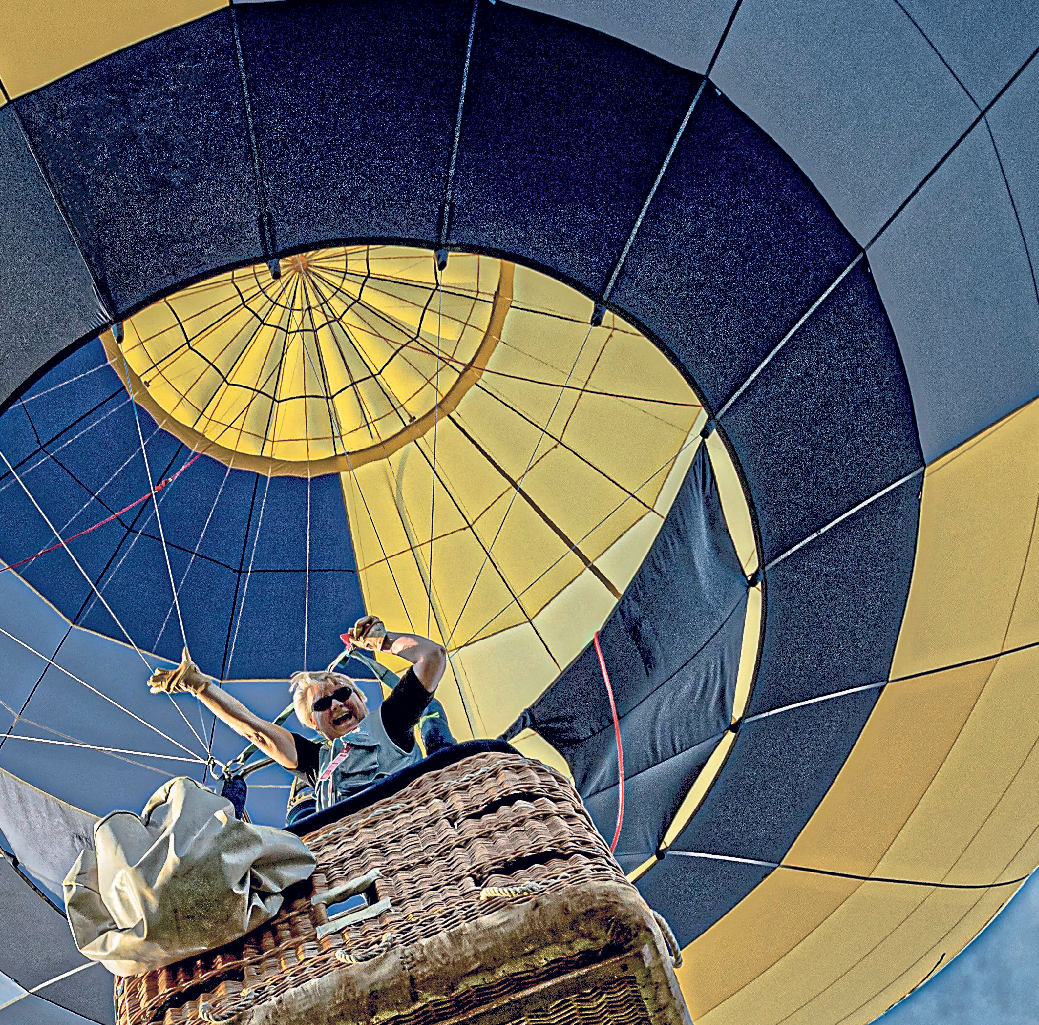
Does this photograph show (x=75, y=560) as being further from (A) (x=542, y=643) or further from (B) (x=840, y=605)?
(B) (x=840, y=605)

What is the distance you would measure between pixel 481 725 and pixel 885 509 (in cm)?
186

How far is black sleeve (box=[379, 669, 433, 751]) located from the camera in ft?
7.00

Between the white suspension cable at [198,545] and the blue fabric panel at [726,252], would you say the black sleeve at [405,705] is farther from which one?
the white suspension cable at [198,545]

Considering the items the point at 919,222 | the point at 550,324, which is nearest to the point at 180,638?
the point at 550,324

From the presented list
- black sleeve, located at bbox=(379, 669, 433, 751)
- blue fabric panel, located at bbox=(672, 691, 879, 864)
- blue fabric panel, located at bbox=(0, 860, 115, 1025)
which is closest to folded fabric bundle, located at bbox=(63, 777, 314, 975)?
black sleeve, located at bbox=(379, 669, 433, 751)

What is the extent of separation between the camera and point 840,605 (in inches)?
94.6

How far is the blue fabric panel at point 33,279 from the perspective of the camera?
192cm

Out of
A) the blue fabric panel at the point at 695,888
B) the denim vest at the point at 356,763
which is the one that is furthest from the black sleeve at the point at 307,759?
the blue fabric panel at the point at 695,888

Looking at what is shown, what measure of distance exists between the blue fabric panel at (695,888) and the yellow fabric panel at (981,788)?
341 millimetres

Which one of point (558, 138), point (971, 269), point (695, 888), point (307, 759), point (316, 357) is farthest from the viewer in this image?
point (316, 357)

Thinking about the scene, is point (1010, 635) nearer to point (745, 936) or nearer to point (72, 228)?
point (745, 936)

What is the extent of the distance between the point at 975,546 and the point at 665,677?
74 cm

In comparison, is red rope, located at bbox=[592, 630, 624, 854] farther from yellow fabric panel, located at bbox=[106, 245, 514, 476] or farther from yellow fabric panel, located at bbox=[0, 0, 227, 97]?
yellow fabric panel, located at bbox=[0, 0, 227, 97]

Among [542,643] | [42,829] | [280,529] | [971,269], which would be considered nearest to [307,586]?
[280,529]
